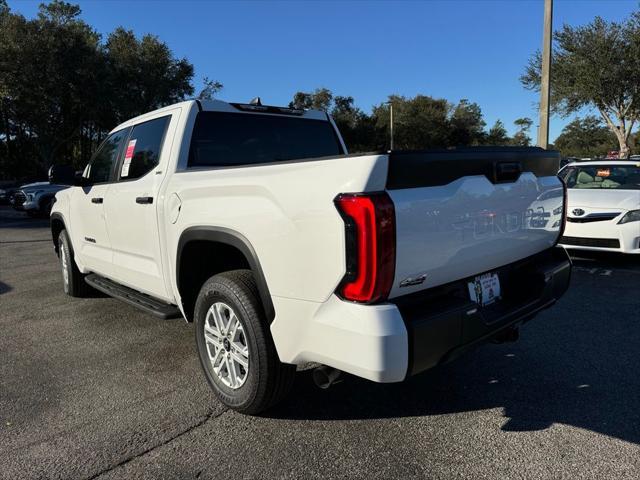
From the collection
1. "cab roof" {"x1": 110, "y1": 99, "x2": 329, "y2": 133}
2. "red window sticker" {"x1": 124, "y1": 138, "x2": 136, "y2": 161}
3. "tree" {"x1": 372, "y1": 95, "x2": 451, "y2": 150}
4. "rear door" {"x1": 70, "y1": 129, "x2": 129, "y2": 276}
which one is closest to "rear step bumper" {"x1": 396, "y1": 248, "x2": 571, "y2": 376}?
"cab roof" {"x1": 110, "y1": 99, "x2": 329, "y2": 133}

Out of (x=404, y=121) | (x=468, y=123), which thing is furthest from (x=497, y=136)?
(x=404, y=121)

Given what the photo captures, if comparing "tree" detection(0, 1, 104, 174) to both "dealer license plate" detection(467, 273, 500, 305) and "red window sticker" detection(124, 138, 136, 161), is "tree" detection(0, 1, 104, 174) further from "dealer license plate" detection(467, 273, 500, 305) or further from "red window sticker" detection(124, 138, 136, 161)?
"dealer license plate" detection(467, 273, 500, 305)

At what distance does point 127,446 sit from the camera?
8.86ft

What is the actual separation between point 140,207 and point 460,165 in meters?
2.41

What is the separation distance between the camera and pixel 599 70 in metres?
20.7

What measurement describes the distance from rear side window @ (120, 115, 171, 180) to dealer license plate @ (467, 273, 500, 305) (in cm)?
245

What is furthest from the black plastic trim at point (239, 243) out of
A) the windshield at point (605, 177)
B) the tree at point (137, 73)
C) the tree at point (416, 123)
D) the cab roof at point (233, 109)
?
the tree at point (416, 123)

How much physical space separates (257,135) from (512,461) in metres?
2.98

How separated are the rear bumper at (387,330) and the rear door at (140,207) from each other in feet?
5.07

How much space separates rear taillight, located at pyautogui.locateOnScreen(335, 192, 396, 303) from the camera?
6.94 feet

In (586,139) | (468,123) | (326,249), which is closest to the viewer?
(326,249)

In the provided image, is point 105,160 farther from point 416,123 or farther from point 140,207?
point 416,123

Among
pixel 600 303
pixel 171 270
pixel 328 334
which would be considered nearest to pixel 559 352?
pixel 600 303

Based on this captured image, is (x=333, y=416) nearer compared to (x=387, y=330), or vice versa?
(x=387, y=330)
